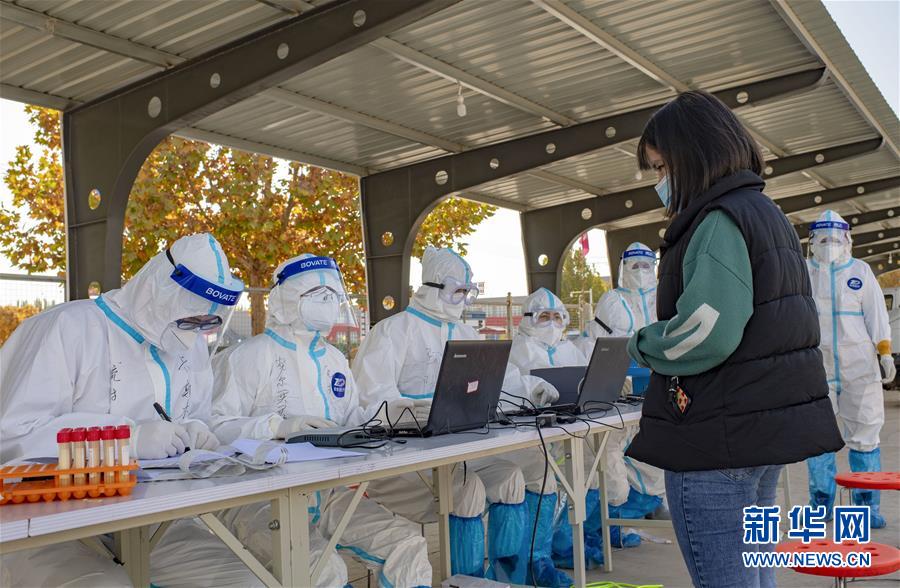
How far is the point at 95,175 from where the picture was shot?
22.2 feet

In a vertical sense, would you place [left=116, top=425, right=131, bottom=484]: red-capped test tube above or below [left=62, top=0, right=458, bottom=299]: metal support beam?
below

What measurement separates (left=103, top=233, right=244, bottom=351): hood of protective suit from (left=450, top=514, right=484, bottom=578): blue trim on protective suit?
1.57 meters

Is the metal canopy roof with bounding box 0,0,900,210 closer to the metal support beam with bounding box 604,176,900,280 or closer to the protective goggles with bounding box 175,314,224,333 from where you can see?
the protective goggles with bounding box 175,314,224,333

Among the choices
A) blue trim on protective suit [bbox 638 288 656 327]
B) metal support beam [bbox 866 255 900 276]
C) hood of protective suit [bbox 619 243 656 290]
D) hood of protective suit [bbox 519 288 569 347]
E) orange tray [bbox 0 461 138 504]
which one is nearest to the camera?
orange tray [bbox 0 461 138 504]

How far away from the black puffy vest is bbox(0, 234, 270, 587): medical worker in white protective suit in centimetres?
139

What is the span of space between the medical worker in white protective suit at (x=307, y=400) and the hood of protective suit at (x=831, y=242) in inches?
133

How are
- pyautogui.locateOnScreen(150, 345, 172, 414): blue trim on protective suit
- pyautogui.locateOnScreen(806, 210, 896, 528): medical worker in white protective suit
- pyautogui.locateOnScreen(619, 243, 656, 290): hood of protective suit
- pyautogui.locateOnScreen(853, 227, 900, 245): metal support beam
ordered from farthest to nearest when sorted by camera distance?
pyautogui.locateOnScreen(853, 227, 900, 245): metal support beam < pyautogui.locateOnScreen(619, 243, 656, 290): hood of protective suit < pyautogui.locateOnScreen(806, 210, 896, 528): medical worker in white protective suit < pyautogui.locateOnScreen(150, 345, 172, 414): blue trim on protective suit

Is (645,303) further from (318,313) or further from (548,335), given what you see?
(318,313)

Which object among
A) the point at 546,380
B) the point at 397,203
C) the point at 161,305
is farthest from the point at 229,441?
the point at 397,203

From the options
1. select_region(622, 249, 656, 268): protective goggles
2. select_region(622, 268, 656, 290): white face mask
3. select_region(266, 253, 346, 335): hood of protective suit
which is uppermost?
select_region(622, 249, 656, 268): protective goggles

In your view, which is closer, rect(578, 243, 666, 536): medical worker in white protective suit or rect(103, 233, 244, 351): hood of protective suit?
rect(103, 233, 244, 351): hood of protective suit

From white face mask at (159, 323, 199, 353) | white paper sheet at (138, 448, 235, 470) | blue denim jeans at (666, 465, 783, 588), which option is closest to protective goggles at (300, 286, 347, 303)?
white face mask at (159, 323, 199, 353)

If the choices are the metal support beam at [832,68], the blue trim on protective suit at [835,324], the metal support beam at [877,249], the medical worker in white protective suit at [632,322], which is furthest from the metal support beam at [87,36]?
the metal support beam at [877,249]

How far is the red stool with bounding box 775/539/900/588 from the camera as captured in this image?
256 cm
